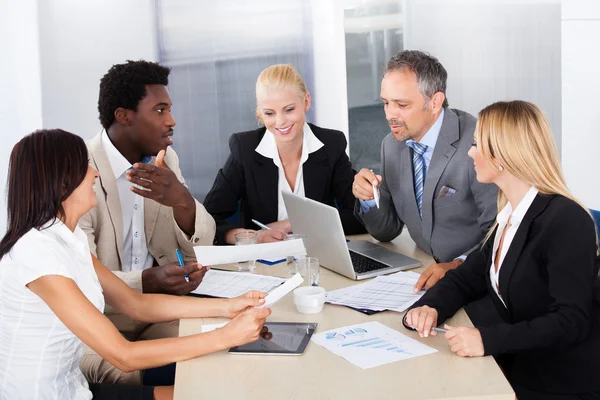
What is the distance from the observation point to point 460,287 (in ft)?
7.06

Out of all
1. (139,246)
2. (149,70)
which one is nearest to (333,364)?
(139,246)

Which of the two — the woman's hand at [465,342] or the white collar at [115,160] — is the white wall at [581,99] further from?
the woman's hand at [465,342]

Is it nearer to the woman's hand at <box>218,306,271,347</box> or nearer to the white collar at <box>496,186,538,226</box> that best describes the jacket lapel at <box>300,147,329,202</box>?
the white collar at <box>496,186,538,226</box>

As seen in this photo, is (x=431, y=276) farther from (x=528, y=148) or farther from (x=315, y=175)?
(x=315, y=175)

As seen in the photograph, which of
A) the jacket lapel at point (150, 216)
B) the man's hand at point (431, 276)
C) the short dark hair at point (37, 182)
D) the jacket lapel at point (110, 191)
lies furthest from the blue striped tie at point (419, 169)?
the short dark hair at point (37, 182)

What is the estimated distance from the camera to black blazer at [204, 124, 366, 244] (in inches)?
131

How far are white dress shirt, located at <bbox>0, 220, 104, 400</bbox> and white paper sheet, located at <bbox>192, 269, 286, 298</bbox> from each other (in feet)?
1.91

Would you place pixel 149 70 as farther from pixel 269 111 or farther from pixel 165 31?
pixel 165 31

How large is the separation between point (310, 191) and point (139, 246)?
3.01 ft

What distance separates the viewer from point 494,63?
5172mm

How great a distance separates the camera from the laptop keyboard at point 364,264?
2.49 metres

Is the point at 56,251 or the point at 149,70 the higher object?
the point at 149,70

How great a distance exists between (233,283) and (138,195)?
0.66 metres

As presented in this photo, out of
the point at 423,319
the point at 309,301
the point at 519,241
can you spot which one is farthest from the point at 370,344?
the point at 519,241
